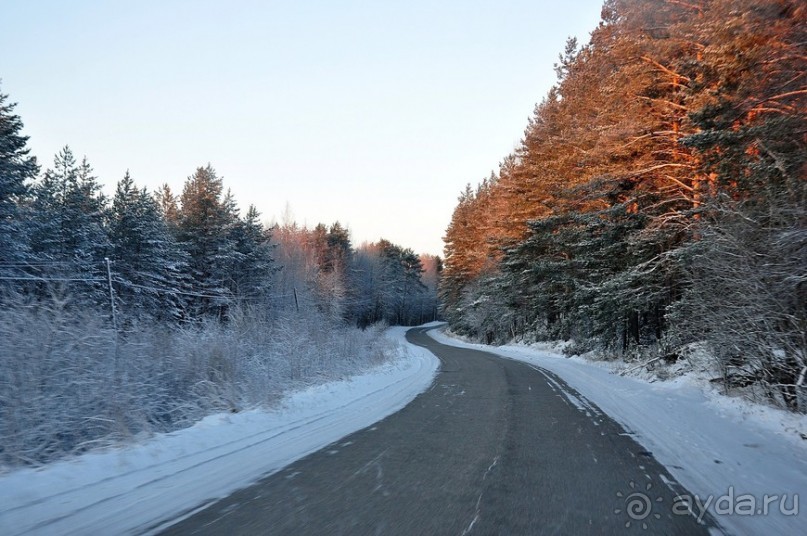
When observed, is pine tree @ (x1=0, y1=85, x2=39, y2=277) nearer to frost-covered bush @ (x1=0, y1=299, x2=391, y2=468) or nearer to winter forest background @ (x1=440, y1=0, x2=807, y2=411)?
frost-covered bush @ (x1=0, y1=299, x2=391, y2=468)

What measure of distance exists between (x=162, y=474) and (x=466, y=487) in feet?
11.2

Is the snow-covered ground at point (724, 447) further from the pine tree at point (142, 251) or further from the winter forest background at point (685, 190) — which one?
the pine tree at point (142, 251)

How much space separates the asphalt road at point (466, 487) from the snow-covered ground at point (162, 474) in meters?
0.40

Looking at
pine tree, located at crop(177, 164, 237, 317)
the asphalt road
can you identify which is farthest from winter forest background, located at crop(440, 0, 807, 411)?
pine tree, located at crop(177, 164, 237, 317)

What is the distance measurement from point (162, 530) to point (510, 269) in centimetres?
2842

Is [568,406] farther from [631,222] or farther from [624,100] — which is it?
[624,100]

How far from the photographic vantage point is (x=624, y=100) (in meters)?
15.4

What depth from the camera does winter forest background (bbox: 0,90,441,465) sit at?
6.58 meters

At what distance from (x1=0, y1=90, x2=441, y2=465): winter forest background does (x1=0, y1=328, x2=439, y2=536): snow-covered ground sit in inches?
23.3


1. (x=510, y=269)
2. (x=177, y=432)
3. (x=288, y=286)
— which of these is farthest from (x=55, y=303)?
(x=288, y=286)

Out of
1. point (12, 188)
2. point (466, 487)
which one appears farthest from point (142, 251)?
point (466, 487)

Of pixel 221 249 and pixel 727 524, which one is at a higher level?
pixel 221 249

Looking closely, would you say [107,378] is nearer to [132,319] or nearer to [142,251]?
[132,319]

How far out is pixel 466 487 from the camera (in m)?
4.99
